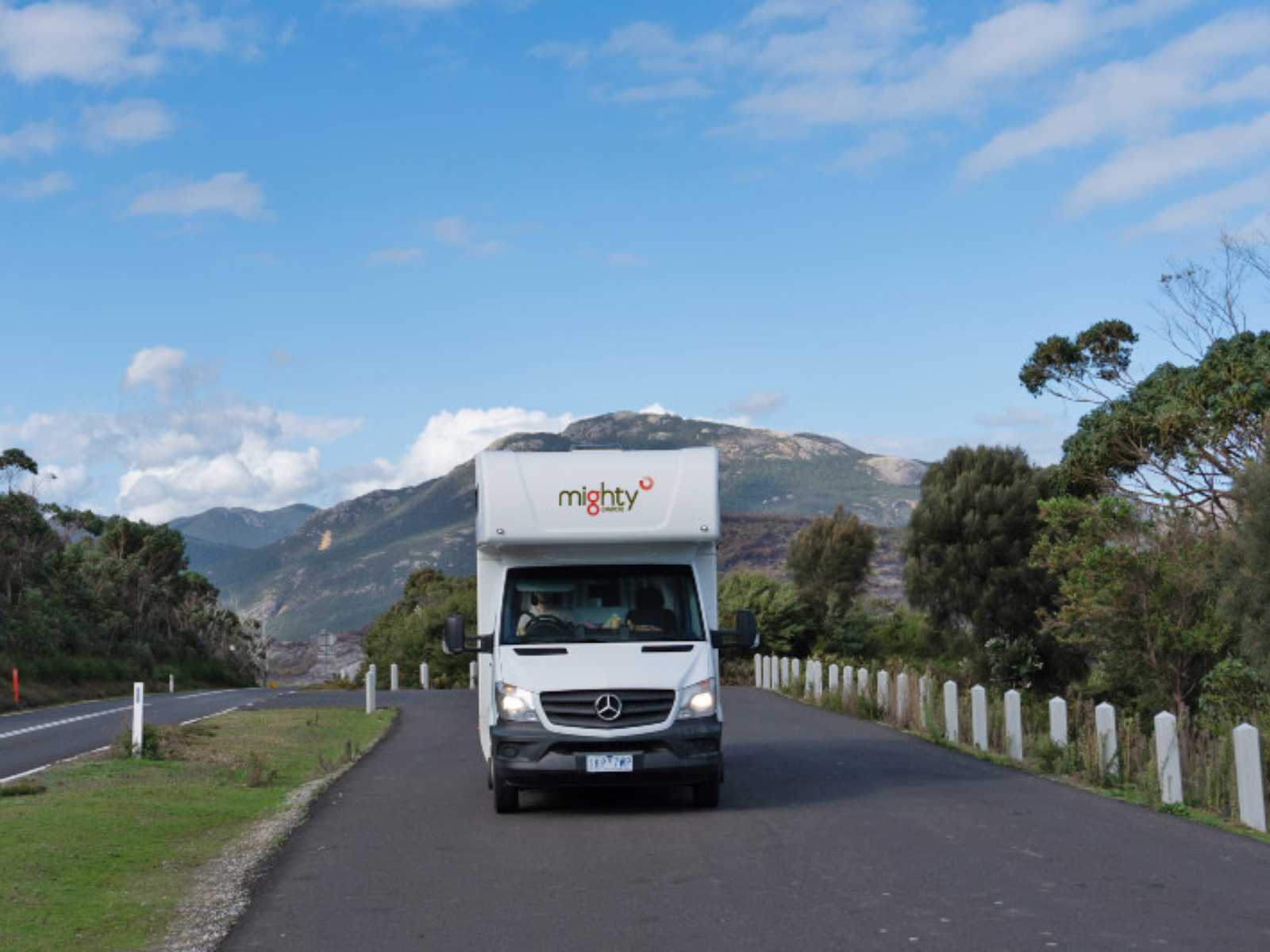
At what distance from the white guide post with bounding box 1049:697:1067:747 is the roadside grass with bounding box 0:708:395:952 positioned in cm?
852

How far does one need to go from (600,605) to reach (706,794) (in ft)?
6.54

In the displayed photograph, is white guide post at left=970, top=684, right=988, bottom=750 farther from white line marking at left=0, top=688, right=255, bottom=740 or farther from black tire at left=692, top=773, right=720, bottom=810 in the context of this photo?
white line marking at left=0, top=688, right=255, bottom=740

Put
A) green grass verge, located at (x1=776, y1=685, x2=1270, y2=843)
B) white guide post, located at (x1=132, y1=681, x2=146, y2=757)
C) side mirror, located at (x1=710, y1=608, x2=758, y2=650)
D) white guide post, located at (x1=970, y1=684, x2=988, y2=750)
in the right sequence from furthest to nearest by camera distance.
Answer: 1. white guide post, located at (x1=132, y1=681, x2=146, y2=757)
2. white guide post, located at (x1=970, y1=684, x2=988, y2=750)
3. side mirror, located at (x1=710, y1=608, x2=758, y2=650)
4. green grass verge, located at (x1=776, y1=685, x2=1270, y2=843)

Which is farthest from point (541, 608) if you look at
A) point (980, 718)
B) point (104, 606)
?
point (104, 606)

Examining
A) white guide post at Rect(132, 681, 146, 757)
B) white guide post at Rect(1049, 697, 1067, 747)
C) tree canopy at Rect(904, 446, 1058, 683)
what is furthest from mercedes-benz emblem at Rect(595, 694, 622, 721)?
tree canopy at Rect(904, 446, 1058, 683)

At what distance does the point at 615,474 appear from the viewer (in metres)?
13.1

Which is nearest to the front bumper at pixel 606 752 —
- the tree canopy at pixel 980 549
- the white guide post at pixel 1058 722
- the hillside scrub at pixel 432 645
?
the white guide post at pixel 1058 722

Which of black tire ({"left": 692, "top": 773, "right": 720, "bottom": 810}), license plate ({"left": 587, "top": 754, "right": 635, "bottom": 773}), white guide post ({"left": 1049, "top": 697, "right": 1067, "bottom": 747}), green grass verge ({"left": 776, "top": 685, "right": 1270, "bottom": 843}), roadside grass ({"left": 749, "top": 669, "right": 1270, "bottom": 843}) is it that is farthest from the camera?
white guide post ({"left": 1049, "top": 697, "right": 1067, "bottom": 747})

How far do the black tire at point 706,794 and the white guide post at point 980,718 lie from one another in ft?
21.5

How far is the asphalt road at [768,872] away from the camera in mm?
7582

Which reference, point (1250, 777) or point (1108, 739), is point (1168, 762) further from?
point (1108, 739)

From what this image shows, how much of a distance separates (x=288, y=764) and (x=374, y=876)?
964 centimetres

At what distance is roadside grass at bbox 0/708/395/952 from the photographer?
826 cm

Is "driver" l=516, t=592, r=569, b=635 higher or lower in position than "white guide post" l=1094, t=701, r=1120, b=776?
higher
